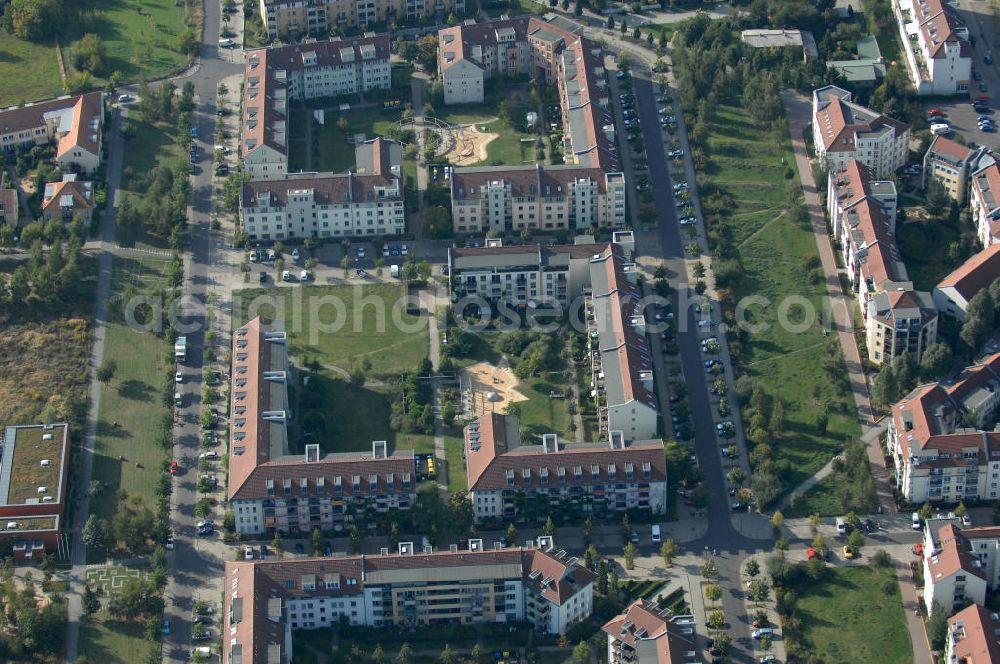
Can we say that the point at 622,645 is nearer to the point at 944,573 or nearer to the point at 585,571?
the point at 585,571

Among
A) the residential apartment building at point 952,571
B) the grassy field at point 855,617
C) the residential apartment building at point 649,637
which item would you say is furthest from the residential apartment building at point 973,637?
the residential apartment building at point 649,637

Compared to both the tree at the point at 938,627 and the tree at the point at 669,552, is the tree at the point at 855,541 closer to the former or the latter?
the tree at the point at 938,627

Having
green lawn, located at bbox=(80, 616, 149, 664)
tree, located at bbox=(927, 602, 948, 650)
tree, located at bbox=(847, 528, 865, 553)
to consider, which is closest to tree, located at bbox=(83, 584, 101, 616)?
green lawn, located at bbox=(80, 616, 149, 664)

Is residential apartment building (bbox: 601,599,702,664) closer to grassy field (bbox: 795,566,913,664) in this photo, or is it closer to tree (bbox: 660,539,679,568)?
tree (bbox: 660,539,679,568)

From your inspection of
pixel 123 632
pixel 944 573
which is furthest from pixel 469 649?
pixel 944 573

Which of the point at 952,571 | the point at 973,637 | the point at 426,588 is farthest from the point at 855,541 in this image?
the point at 426,588
